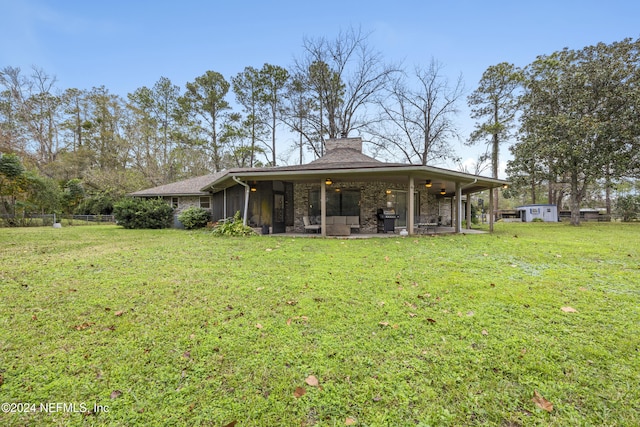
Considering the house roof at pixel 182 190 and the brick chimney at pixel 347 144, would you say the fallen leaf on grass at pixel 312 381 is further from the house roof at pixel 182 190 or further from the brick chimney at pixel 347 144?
the house roof at pixel 182 190

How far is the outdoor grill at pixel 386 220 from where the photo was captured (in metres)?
11.5

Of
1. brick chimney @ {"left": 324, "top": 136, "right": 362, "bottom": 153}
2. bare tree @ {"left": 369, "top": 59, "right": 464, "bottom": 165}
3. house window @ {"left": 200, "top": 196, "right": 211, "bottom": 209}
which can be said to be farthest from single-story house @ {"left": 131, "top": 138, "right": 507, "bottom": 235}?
bare tree @ {"left": 369, "top": 59, "right": 464, "bottom": 165}

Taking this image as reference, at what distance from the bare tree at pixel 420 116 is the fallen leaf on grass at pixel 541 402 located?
875 inches

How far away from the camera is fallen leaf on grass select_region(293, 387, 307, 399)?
5.78 ft

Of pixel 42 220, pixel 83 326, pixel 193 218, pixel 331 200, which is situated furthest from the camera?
pixel 42 220

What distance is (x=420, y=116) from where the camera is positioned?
21844 mm

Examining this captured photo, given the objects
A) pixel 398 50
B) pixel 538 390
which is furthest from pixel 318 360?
pixel 398 50

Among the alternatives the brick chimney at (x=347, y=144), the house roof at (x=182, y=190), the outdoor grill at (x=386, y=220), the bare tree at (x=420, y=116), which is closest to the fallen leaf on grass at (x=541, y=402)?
the outdoor grill at (x=386, y=220)

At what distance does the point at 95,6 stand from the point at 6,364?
1382 centimetres

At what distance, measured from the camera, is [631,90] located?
1457cm

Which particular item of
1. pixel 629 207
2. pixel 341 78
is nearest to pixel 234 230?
pixel 341 78

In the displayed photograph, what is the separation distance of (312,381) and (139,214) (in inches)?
636

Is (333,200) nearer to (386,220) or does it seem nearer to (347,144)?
(386,220)

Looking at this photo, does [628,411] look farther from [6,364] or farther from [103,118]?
[103,118]
